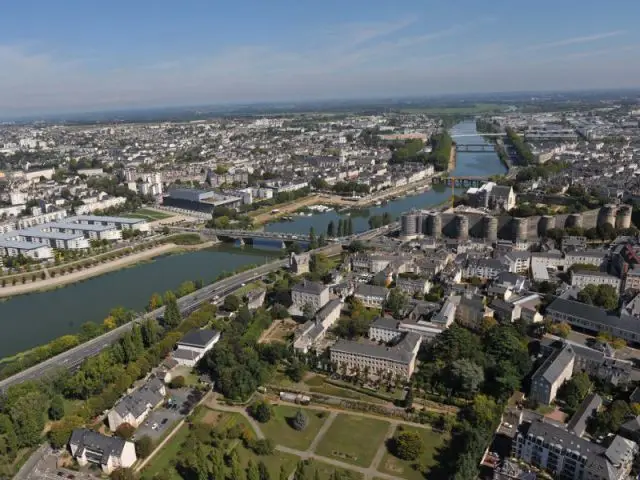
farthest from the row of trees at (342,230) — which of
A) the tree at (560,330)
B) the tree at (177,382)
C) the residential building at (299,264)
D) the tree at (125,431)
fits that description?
the tree at (125,431)

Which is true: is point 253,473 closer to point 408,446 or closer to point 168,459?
point 168,459

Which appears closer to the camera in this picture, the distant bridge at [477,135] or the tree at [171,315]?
the tree at [171,315]

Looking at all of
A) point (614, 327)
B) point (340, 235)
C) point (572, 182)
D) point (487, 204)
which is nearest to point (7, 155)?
point (340, 235)

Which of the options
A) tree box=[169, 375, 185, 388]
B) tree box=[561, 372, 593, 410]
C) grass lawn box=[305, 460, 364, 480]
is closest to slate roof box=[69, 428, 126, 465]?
tree box=[169, 375, 185, 388]

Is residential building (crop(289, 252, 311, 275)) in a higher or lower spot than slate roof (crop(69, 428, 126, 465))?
higher

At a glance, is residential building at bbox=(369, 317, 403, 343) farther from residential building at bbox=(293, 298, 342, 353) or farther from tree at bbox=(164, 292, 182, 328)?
tree at bbox=(164, 292, 182, 328)

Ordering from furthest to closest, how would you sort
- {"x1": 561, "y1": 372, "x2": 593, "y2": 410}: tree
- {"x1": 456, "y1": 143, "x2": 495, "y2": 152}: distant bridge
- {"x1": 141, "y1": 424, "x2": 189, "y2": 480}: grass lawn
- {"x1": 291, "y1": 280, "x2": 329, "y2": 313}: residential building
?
{"x1": 456, "y1": 143, "x2": 495, "y2": 152}: distant bridge
{"x1": 291, "y1": 280, "x2": 329, "y2": 313}: residential building
{"x1": 561, "y1": 372, "x2": 593, "y2": 410}: tree
{"x1": 141, "y1": 424, "x2": 189, "y2": 480}: grass lawn

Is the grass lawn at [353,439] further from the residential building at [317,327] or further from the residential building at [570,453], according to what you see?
the residential building at [317,327]
